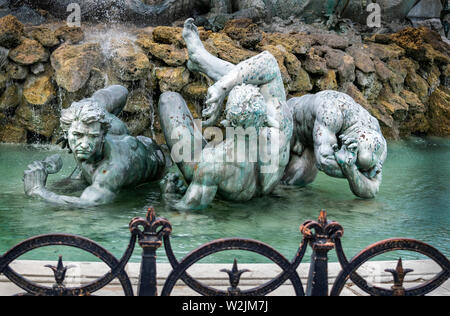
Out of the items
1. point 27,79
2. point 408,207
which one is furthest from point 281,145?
point 27,79

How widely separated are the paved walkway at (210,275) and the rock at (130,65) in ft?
16.7

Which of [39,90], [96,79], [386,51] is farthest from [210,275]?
[386,51]

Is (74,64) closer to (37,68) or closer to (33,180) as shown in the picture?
(37,68)

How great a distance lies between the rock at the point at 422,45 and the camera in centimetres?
1055

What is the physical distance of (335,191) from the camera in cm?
525

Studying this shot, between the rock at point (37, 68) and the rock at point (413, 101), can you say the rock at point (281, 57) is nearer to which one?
the rock at point (413, 101)

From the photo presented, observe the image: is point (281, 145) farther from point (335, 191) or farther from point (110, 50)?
point (110, 50)

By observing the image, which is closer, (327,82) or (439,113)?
(327,82)

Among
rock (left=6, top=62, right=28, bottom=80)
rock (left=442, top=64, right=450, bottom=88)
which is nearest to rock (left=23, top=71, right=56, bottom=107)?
rock (left=6, top=62, right=28, bottom=80)

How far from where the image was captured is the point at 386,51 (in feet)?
33.2

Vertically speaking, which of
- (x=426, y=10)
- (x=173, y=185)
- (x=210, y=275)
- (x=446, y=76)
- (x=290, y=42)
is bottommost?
(x=210, y=275)

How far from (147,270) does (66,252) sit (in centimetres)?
134

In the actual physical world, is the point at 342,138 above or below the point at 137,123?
below

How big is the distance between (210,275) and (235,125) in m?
1.57
